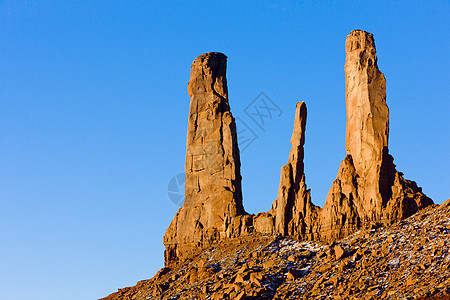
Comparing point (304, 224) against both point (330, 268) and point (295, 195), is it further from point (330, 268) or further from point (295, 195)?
point (330, 268)

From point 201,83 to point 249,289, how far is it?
34825 mm

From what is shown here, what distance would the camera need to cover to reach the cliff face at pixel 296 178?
352 ft

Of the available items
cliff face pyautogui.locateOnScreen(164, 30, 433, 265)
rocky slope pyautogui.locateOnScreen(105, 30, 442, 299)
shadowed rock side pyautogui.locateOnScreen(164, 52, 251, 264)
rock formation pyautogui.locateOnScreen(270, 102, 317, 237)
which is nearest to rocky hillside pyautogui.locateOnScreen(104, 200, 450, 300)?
rocky slope pyautogui.locateOnScreen(105, 30, 442, 299)

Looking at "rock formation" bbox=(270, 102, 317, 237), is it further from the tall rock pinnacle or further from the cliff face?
the tall rock pinnacle

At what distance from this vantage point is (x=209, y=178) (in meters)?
124

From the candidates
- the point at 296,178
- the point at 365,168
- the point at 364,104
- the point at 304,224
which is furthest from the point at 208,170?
the point at 365,168

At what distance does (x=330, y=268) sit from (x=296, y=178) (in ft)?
50.1

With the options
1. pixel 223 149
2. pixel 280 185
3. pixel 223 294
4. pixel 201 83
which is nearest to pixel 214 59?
pixel 201 83

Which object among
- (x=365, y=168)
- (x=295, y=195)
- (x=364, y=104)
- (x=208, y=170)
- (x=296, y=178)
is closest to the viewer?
(x=365, y=168)

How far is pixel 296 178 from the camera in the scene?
11375 cm

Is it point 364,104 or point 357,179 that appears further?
point 364,104

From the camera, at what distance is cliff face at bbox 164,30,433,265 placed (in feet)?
352

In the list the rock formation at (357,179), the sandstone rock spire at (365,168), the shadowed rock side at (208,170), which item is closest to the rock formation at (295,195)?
the rock formation at (357,179)

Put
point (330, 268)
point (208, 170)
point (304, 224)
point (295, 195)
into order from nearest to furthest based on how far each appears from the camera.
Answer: point (330, 268) < point (304, 224) < point (295, 195) < point (208, 170)
